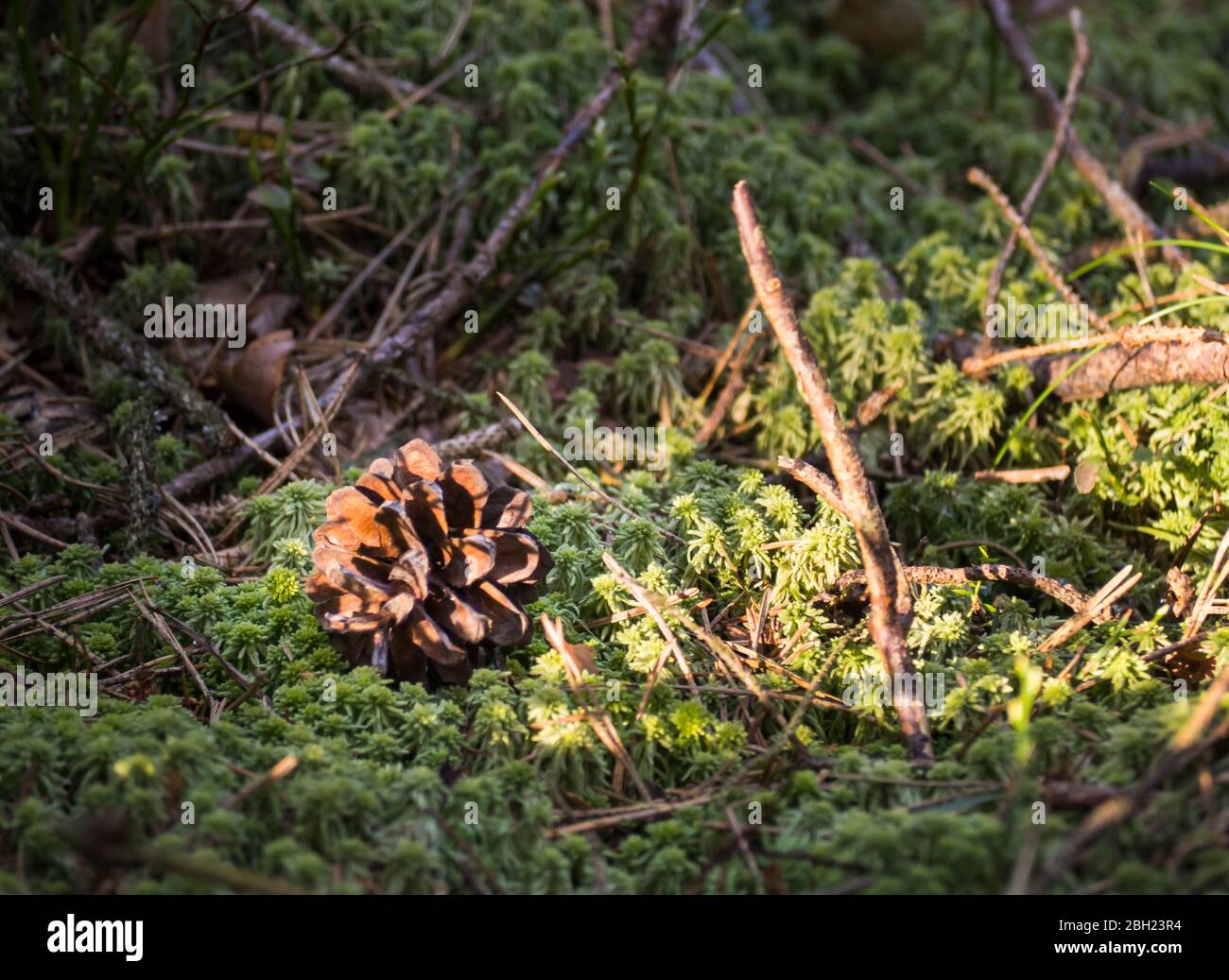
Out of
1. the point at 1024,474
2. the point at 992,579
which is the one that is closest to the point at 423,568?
the point at 992,579

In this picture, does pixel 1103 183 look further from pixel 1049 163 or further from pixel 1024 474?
pixel 1024 474

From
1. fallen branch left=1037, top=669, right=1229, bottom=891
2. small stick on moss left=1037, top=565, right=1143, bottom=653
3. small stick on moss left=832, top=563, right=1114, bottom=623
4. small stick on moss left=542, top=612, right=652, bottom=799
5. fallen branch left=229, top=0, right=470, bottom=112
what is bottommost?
fallen branch left=1037, top=669, right=1229, bottom=891

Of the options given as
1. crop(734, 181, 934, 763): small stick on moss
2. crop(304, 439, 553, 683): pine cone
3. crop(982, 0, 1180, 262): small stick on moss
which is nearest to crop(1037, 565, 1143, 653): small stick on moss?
crop(734, 181, 934, 763): small stick on moss

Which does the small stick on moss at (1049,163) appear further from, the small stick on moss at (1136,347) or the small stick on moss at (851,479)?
the small stick on moss at (851,479)

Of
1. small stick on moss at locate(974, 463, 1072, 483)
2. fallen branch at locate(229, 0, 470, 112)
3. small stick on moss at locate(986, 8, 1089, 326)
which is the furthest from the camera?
fallen branch at locate(229, 0, 470, 112)

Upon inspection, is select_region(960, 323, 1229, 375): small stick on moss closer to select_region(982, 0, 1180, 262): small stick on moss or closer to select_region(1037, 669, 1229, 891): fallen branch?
select_region(982, 0, 1180, 262): small stick on moss

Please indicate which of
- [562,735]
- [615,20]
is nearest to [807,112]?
[615,20]
